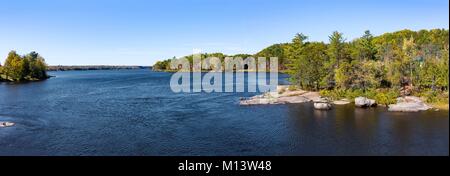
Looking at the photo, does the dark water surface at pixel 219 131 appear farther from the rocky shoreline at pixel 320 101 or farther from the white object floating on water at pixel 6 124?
the rocky shoreline at pixel 320 101

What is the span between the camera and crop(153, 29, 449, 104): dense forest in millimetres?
67375

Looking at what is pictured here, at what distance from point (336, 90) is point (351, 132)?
107ft

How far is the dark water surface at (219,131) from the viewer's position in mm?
39250

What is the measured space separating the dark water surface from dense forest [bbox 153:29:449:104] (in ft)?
37.2

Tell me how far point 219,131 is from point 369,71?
4018cm

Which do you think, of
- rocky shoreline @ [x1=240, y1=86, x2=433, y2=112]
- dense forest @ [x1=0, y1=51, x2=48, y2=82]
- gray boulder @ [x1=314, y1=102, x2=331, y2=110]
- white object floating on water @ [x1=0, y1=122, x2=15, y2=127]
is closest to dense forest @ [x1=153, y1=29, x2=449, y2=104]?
rocky shoreline @ [x1=240, y1=86, x2=433, y2=112]

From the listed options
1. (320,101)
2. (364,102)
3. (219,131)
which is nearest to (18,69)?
(320,101)

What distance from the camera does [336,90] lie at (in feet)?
252

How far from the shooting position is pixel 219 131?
47.5 m

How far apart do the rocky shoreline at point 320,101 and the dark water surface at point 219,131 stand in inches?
77.3

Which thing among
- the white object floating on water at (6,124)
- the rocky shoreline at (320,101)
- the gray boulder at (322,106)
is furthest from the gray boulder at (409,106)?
the white object floating on water at (6,124)

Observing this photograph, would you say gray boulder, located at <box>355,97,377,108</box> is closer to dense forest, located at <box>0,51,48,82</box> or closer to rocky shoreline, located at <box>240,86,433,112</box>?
rocky shoreline, located at <box>240,86,433,112</box>
